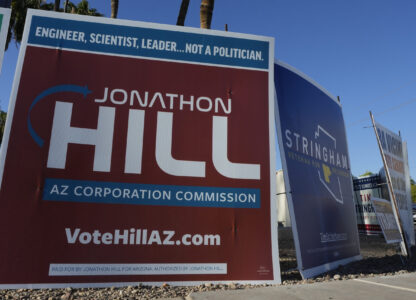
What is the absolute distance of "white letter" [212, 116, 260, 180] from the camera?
12.3 ft

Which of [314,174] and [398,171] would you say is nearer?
[314,174]

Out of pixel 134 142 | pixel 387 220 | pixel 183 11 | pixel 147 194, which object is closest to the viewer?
pixel 147 194

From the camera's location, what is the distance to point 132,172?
3.54 meters

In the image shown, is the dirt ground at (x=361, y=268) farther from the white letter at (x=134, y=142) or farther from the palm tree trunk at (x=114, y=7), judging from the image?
the palm tree trunk at (x=114, y=7)

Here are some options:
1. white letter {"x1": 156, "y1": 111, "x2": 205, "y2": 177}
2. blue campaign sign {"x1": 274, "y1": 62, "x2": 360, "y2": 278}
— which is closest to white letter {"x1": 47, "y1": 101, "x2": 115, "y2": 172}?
white letter {"x1": 156, "y1": 111, "x2": 205, "y2": 177}

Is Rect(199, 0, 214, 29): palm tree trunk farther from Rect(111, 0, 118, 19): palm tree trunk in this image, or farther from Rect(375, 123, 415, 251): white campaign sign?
Rect(111, 0, 118, 19): palm tree trunk

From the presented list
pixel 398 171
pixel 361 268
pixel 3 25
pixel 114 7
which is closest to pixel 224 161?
pixel 361 268

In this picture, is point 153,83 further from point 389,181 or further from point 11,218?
point 389,181

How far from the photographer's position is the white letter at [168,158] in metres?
3.62

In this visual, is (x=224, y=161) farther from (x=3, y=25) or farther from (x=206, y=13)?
(x=206, y=13)

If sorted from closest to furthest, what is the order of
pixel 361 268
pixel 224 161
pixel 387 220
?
pixel 224 161 < pixel 361 268 < pixel 387 220

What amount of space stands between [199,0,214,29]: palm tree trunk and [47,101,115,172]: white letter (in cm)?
447

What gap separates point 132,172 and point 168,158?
418 mm

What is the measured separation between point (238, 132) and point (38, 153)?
2195mm
